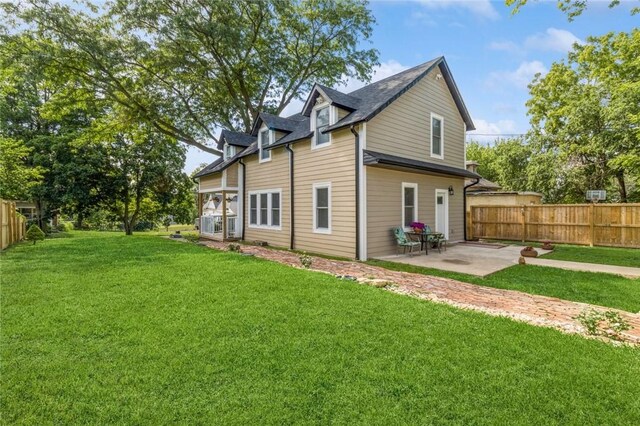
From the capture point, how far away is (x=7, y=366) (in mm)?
2971

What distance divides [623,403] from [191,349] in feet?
12.9

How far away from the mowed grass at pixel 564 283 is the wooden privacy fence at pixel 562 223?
640 cm

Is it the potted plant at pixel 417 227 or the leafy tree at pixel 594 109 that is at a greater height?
the leafy tree at pixel 594 109

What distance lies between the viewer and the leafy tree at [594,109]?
1608cm

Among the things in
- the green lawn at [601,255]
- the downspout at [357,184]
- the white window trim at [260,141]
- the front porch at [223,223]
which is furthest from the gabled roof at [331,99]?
the green lawn at [601,255]

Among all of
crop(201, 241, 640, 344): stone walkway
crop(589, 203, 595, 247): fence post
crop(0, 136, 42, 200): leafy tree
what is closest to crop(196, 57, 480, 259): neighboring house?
crop(201, 241, 640, 344): stone walkway

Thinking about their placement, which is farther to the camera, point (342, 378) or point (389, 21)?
point (389, 21)

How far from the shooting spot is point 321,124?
10.8 metres

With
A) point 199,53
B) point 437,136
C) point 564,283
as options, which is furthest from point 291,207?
point 199,53

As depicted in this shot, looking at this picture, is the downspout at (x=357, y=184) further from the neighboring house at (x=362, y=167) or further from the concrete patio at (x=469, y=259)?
the concrete patio at (x=469, y=259)

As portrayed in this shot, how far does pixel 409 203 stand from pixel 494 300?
602cm

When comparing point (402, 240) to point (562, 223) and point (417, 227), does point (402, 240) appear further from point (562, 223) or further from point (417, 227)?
point (562, 223)

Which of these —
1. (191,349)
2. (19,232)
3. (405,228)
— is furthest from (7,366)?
(19,232)

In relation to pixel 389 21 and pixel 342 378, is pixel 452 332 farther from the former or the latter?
pixel 389 21
